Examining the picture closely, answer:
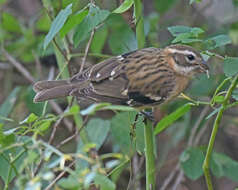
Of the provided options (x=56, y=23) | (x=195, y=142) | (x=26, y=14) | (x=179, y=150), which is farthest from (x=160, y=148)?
(x=56, y=23)

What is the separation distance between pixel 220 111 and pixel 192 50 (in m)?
0.87

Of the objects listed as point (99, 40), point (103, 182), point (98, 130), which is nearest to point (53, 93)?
A: point (98, 130)

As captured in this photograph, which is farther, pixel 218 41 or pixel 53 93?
pixel 53 93

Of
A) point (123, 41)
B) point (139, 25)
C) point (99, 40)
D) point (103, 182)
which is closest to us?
point (103, 182)

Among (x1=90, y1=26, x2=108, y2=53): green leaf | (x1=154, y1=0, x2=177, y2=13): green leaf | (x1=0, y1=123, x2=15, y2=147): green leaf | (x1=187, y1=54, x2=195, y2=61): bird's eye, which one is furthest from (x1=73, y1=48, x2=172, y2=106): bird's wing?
(x1=154, y1=0, x2=177, y2=13): green leaf

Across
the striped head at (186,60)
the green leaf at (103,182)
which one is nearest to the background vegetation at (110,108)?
the green leaf at (103,182)

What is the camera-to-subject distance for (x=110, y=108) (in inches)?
79.1

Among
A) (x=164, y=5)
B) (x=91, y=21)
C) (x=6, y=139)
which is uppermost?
(x=91, y=21)

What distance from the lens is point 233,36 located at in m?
5.19

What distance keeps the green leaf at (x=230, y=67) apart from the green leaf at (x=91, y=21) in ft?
2.29

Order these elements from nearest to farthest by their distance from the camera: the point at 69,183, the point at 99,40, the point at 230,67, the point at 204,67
Answer: the point at 69,183 → the point at 230,67 → the point at 204,67 → the point at 99,40

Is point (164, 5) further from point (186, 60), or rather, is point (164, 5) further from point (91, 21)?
point (91, 21)

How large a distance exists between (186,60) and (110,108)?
140 cm

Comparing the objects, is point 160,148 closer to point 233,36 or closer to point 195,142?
point 195,142
